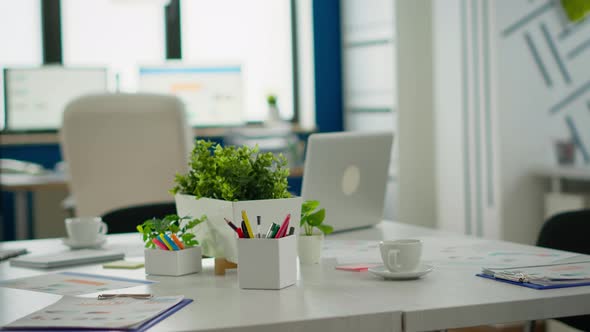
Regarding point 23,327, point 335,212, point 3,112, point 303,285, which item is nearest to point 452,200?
point 335,212

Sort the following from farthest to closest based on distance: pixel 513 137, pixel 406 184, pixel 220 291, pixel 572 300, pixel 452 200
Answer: pixel 406 184 → pixel 452 200 → pixel 513 137 → pixel 220 291 → pixel 572 300

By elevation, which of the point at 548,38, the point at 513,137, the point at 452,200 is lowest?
the point at 452,200

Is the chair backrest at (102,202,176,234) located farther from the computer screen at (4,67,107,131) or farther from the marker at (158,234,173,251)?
the computer screen at (4,67,107,131)

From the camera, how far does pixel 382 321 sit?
1.11 metres

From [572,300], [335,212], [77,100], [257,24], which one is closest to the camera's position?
[572,300]

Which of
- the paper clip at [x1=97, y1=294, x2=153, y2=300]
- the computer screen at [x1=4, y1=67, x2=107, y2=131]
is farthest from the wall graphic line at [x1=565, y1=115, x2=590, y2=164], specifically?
the paper clip at [x1=97, y1=294, x2=153, y2=300]

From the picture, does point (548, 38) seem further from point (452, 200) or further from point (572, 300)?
point (572, 300)

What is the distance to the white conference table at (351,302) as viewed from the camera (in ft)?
3.59

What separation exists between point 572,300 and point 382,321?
292 millimetres

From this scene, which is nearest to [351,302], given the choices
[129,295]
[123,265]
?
[129,295]

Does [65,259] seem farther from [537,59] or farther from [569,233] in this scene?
[537,59]

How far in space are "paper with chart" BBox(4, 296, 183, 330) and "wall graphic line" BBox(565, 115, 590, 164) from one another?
3213mm

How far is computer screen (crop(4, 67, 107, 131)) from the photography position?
4.91 metres

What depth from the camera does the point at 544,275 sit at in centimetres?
133
